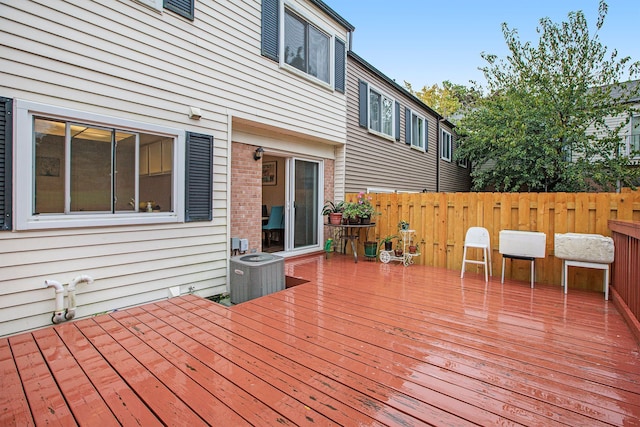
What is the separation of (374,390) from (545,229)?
4255 mm

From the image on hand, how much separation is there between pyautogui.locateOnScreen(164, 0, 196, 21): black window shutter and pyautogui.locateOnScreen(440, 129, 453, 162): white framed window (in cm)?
1138

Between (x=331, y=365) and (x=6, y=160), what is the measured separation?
3.31 meters

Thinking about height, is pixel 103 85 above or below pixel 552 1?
below

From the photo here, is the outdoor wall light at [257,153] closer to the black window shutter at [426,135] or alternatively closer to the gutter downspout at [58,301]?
the gutter downspout at [58,301]

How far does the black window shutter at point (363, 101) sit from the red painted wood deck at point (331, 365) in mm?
5300

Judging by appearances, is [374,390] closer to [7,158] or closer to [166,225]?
[166,225]

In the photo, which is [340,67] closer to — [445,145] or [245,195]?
[245,195]

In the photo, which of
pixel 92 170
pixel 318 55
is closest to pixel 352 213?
pixel 318 55

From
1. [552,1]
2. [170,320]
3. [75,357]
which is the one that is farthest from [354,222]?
[552,1]

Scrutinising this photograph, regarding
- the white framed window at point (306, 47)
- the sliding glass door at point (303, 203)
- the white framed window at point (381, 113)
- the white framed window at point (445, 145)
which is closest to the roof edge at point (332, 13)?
the white framed window at point (306, 47)

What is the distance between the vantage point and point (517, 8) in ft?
35.3

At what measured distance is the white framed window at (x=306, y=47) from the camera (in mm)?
5715

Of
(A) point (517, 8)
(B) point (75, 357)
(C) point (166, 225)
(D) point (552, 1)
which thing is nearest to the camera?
(B) point (75, 357)

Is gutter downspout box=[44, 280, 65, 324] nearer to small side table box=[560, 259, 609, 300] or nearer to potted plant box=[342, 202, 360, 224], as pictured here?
potted plant box=[342, 202, 360, 224]
